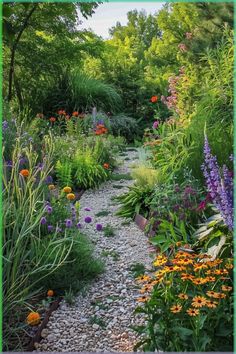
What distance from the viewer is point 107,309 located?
117 inches

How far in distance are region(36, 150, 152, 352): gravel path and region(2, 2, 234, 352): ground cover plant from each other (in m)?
0.05

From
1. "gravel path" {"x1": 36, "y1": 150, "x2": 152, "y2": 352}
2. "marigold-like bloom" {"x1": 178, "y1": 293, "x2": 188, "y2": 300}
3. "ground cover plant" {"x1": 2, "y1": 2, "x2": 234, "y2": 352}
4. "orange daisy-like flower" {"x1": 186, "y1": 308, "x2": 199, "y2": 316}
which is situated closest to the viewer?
"orange daisy-like flower" {"x1": 186, "y1": 308, "x2": 199, "y2": 316}

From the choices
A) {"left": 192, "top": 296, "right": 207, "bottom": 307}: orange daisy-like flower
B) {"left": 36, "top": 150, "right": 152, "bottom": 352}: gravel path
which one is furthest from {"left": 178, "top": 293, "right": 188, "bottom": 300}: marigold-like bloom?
{"left": 36, "top": 150, "right": 152, "bottom": 352}: gravel path

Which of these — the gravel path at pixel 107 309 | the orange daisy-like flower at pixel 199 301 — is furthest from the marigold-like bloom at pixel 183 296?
the gravel path at pixel 107 309

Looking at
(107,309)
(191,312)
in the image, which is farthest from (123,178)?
(191,312)

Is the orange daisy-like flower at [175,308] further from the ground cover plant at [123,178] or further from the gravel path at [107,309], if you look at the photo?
the gravel path at [107,309]

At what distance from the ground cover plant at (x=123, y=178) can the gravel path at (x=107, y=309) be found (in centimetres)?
5

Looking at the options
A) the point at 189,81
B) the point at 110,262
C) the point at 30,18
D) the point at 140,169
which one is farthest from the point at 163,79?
the point at 110,262

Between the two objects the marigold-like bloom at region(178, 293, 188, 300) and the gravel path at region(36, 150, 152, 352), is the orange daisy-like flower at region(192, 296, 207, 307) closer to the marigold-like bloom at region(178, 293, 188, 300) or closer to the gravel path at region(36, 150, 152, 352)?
the marigold-like bloom at region(178, 293, 188, 300)

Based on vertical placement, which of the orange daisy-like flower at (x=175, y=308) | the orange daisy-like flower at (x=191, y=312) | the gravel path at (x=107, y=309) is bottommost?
the gravel path at (x=107, y=309)

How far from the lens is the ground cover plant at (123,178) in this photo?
2.31m

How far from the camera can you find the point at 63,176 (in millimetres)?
5613

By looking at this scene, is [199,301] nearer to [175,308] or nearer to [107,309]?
[175,308]

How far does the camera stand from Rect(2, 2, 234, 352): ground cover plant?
231 cm
